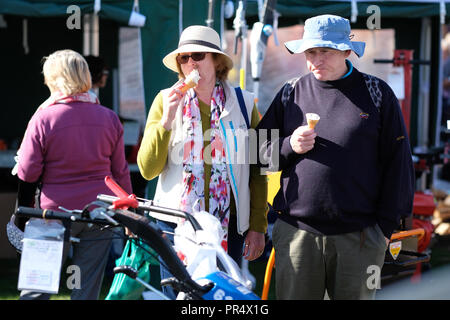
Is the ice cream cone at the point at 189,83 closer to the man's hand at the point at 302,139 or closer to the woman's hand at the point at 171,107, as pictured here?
the woman's hand at the point at 171,107

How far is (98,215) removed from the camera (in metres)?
2.05

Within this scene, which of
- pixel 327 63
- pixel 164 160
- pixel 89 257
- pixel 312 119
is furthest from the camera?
pixel 89 257

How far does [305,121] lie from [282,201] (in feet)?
1.11

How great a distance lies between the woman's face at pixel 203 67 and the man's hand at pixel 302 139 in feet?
1.83

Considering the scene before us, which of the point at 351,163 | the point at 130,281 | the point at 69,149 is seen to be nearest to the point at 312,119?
the point at 351,163

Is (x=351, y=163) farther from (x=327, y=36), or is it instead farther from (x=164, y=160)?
(x=164, y=160)

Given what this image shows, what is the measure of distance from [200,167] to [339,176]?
638 mm

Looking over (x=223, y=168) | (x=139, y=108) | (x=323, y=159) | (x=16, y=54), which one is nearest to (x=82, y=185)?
(x=223, y=168)

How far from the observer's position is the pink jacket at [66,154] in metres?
3.13

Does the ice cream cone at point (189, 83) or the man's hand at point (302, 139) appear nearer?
the man's hand at point (302, 139)

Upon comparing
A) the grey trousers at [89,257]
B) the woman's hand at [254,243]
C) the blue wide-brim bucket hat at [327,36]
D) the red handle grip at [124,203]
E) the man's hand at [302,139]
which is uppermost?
the blue wide-brim bucket hat at [327,36]

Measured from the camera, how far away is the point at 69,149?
10.4 ft

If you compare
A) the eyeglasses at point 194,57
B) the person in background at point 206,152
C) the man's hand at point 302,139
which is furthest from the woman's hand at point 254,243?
the eyeglasses at point 194,57
